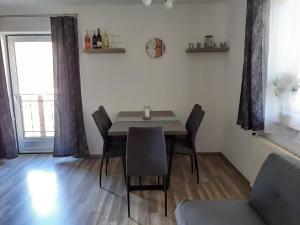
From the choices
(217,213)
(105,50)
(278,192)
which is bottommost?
(217,213)

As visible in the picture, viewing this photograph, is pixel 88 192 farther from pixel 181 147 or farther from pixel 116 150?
pixel 181 147

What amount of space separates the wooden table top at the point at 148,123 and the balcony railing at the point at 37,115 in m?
1.46

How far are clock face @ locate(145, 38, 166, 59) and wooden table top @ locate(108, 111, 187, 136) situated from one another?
0.95 m

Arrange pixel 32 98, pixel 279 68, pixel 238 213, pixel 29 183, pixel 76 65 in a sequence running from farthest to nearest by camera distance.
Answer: pixel 32 98 < pixel 76 65 < pixel 29 183 < pixel 279 68 < pixel 238 213

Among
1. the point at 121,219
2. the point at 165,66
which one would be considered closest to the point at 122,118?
the point at 165,66

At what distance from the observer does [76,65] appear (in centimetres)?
398

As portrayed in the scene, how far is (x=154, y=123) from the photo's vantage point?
3197 millimetres

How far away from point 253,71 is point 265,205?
1463mm

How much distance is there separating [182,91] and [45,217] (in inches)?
107

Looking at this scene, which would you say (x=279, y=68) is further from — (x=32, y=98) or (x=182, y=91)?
(x=32, y=98)

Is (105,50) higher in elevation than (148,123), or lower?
higher

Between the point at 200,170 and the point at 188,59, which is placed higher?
the point at 188,59

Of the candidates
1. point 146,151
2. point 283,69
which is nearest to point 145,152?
point 146,151

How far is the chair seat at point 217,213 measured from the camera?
5.34 feet
